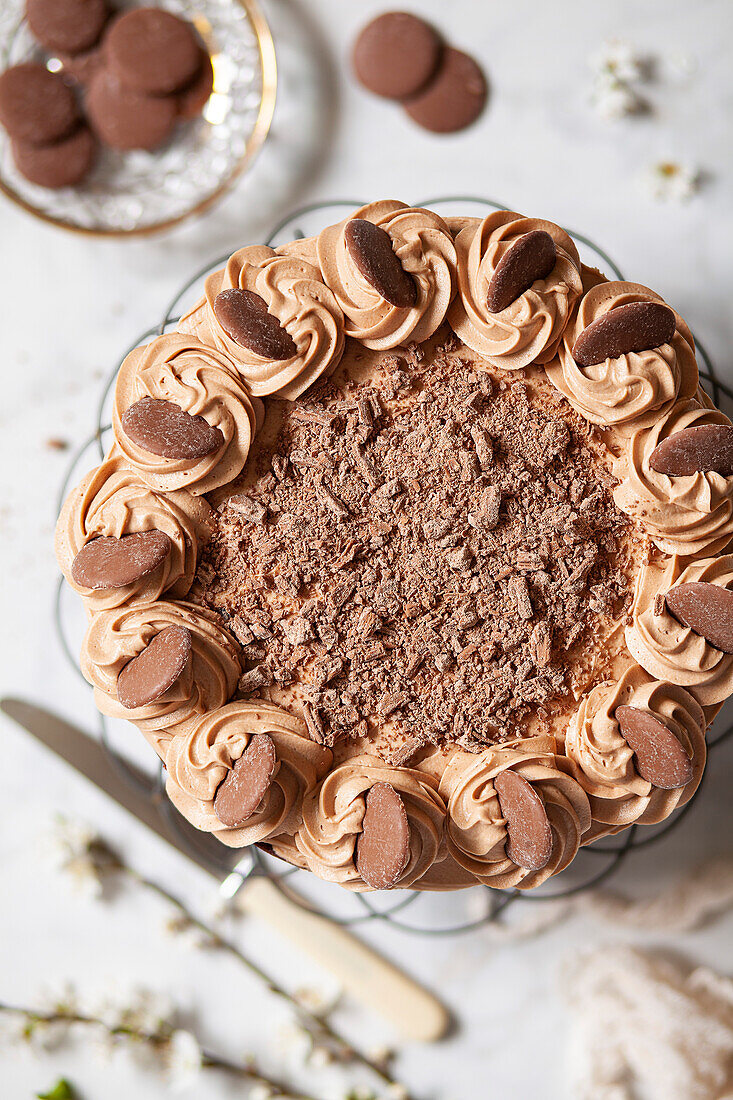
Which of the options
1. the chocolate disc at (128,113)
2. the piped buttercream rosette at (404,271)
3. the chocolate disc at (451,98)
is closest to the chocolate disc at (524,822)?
the piped buttercream rosette at (404,271)

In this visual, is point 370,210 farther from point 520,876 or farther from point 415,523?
point 520,876

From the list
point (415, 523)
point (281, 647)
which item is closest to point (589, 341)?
point (415, 523)

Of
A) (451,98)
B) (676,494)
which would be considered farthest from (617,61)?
(676,494)

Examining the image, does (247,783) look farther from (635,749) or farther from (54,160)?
(54,160)

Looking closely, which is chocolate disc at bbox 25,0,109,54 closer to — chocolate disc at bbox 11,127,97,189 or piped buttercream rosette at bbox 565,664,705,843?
chocolate disc at bbox 11,127,97,189

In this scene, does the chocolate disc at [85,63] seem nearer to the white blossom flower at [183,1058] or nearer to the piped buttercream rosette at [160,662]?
the piped buttercream rosette at [160,662]

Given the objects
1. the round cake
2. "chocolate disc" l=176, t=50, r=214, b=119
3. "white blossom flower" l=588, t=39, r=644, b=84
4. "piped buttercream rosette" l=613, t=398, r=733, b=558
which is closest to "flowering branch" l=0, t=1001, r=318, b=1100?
the round cake
